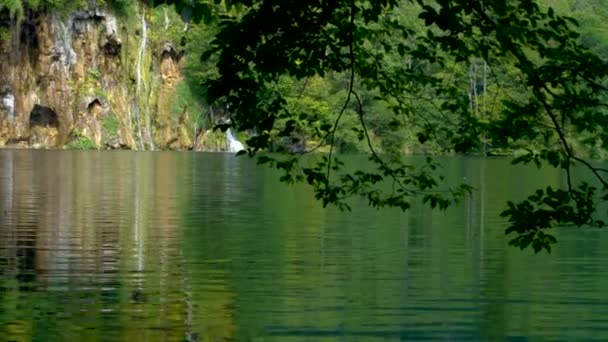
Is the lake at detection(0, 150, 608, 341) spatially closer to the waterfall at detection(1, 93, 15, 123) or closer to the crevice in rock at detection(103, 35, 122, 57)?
the waterfall at detection(1, 93, 15, 123)

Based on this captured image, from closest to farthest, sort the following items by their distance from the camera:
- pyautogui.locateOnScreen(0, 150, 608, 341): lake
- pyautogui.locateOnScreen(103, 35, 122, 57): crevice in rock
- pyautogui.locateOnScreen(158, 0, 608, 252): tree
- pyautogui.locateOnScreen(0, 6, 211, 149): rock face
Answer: pyautogui.locateOnScreen(158, 0, 608, 252): tree → pyautogui.locateOnScreen(0, 150, 608, 341): lake → pyautogui.locateOnScreen(0, 6, 211, 149): rock face → pyautogui.locateOnScreen(103, 35, 122, 57): crevice in rock

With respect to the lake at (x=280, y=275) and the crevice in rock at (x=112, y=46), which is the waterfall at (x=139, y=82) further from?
the lake at (x=280, y=275)

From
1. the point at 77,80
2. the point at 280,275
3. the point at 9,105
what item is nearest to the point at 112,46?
the point at 77,80

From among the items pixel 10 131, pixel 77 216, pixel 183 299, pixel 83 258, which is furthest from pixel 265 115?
pixel 10 131

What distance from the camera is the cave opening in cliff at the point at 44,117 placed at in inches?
3497

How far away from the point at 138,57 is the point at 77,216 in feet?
218

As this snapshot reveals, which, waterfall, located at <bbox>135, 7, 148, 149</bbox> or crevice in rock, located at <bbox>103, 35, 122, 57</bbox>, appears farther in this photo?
waterfall, located at <bbox>135, 7, 148, 149</bbox>

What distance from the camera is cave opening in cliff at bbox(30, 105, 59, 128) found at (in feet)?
291

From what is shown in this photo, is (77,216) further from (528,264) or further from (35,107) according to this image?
(35,107)

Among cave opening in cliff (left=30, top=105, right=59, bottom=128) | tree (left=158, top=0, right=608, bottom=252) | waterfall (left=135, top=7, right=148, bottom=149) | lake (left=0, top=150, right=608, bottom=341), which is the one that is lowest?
lake (left=0, top=150, right=608, bottom=341)

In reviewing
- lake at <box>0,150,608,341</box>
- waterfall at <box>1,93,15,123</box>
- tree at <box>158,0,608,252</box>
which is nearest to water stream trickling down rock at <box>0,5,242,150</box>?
waterfall at <box>1,93,15,123</box>

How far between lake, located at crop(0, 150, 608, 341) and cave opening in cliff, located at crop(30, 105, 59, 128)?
5614 centimetres

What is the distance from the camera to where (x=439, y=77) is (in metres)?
9.63

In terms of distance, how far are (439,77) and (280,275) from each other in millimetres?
8384
